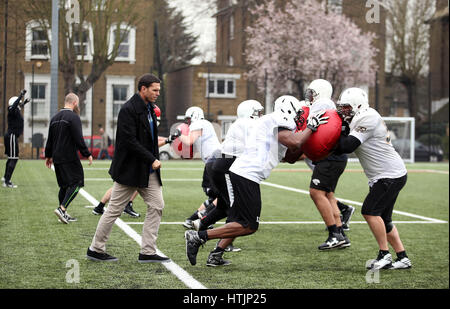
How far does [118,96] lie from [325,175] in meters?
2.71

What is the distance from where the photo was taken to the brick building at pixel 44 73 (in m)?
6.53

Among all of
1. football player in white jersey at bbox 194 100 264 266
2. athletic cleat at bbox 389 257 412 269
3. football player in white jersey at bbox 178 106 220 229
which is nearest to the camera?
football player in white jersey at bbox 194 100 264 266

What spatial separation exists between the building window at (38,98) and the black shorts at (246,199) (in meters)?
1.98

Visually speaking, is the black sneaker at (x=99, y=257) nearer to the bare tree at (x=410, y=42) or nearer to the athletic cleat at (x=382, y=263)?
the athletic cleat at (x=382, y=263)

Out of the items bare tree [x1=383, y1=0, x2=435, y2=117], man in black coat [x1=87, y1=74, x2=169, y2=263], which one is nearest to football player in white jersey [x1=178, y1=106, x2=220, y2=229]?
man in black coat [x1=87, y1=74, x2=169, y2=263]

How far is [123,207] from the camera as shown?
23.1ft

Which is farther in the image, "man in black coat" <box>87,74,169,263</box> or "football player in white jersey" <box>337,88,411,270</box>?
"football player in white jersey" <box>337,88,411,270</box>

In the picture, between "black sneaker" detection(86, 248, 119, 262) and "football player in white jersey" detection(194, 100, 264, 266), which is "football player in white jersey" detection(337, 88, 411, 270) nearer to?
"football player in white jersey" detection(194, 100, 264, 266)

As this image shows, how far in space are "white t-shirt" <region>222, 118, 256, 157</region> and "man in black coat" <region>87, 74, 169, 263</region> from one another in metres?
0.89

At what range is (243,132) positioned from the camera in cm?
725

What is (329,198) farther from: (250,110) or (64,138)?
(64,138)

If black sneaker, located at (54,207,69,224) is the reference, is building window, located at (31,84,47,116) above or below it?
above

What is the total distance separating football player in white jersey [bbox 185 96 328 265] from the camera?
6109mm
